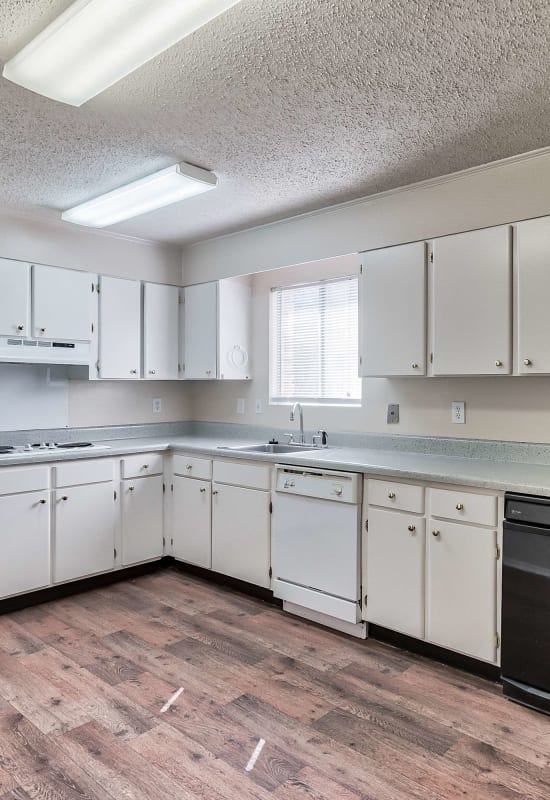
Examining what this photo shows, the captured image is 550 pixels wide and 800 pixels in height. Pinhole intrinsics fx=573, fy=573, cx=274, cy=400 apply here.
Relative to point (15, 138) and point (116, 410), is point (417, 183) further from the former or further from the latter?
point (116, 410)

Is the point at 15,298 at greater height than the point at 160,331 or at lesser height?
greater

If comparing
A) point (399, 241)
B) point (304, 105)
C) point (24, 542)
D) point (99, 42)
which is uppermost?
point (304, 105)

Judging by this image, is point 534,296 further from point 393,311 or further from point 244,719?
point 244,719

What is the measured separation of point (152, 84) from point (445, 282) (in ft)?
5.61

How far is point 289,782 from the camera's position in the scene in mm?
1923

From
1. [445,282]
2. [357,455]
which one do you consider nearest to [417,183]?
[445,282]

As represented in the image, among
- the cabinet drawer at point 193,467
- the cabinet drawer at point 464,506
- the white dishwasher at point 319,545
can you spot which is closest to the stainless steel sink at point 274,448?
the cabinet drawer at point 193,467

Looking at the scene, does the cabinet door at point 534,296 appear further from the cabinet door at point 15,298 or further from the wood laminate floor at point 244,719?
the cabinet door at point 15,298

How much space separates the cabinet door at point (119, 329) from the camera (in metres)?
4.18

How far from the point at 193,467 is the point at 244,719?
6.37 ft

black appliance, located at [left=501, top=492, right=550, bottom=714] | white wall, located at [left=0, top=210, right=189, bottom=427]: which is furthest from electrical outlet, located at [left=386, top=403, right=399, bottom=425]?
white wall, located at [left=0, top=210, right=189, bottom=427]

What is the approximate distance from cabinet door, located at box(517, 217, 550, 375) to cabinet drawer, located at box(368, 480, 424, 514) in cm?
79

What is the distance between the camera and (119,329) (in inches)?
168

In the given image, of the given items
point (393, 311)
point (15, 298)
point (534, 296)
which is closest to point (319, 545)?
point (393, 311)
